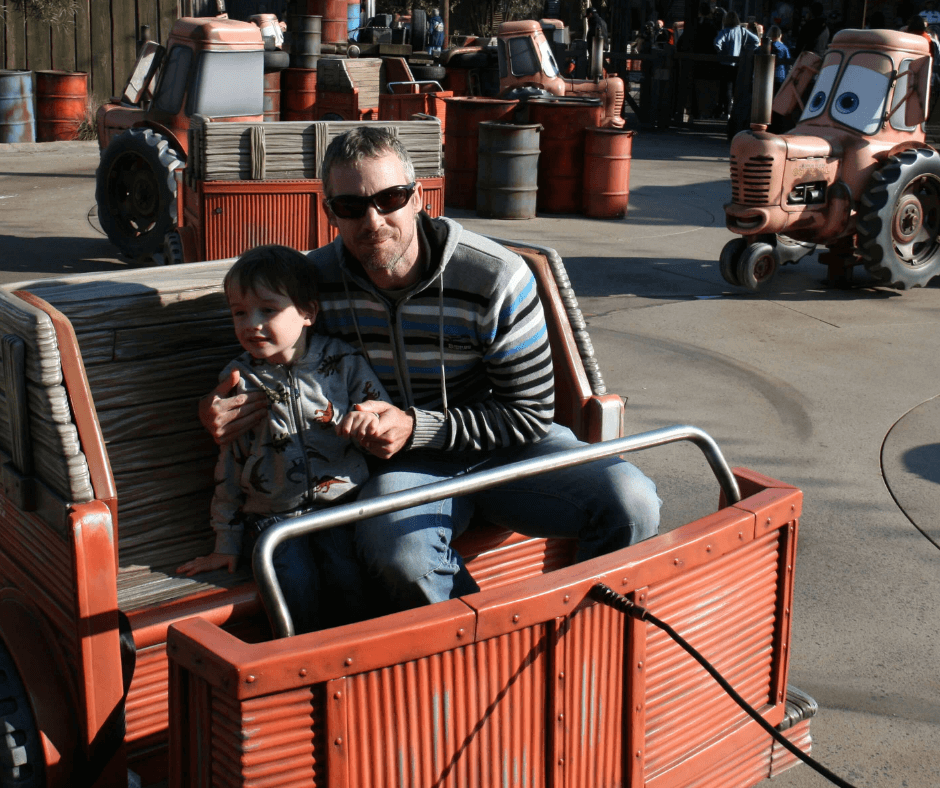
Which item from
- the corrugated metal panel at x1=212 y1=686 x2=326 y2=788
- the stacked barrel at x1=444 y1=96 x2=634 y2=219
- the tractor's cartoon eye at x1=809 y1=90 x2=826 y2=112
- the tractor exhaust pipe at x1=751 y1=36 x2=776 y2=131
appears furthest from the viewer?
the stacked barrel at x1=444 y1=96 x2=634 y2=219

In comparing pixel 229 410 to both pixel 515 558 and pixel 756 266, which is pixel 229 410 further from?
pixel 756 266

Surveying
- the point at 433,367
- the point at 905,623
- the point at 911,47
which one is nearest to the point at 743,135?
the point at 911,47

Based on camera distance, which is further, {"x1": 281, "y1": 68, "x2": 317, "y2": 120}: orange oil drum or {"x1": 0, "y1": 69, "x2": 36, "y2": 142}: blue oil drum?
{"x1": 0, "y1": 69, "x2": 36, "y2": 142}: blue oil drum

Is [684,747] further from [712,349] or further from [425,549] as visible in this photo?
[712,349]

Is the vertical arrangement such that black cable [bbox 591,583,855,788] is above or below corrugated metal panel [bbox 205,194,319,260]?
below

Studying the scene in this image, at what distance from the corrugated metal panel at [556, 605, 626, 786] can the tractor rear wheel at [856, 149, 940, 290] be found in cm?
630

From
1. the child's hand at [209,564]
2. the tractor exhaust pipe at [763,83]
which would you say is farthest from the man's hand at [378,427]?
the tractor exhaust pipe at [763,83]

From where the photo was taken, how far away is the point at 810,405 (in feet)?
18.9

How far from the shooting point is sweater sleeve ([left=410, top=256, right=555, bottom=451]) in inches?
104

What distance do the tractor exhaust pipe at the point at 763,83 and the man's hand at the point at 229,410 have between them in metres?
5.38

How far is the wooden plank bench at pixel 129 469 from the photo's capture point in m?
2.17

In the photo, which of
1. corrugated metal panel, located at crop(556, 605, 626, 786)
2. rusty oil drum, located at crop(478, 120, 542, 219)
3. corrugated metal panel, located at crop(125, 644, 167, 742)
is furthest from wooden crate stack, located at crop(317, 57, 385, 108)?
corrugated metal panel, located at crop(556, 605, 626, 786)

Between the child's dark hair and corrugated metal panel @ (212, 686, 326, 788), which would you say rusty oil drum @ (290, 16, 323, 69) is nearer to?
the child's dark hair

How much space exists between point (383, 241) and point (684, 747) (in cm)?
130
